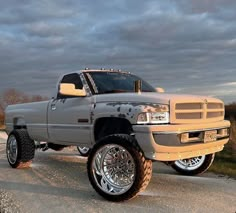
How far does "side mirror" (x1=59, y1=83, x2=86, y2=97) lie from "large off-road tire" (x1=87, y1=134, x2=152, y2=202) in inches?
48.9

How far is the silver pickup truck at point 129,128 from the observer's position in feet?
18.6

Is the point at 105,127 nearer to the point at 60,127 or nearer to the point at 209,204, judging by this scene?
the point at 60,127

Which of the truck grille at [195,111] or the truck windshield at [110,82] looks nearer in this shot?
the truck grille at [195,111]

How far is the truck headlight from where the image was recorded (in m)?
5.72

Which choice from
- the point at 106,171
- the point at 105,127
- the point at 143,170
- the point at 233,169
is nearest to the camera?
the point at 143,170

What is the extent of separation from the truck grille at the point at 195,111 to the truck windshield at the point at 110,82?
158cm

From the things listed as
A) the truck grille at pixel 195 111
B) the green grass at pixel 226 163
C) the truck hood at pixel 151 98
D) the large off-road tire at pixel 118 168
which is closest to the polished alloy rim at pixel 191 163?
the green grass at pixel 226 163

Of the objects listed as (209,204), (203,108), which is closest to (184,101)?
(203,108)

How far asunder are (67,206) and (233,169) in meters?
4.42

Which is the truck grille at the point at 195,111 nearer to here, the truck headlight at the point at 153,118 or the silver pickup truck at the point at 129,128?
the silver pickup truck at the point at 129,128

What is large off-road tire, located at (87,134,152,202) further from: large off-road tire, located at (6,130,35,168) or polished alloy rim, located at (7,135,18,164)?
polished alloy rim, located at (7,135,18,164)

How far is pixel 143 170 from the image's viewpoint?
5629mm

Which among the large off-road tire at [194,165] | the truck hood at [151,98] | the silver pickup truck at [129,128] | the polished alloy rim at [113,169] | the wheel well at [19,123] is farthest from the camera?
the wheel well at [19,123]

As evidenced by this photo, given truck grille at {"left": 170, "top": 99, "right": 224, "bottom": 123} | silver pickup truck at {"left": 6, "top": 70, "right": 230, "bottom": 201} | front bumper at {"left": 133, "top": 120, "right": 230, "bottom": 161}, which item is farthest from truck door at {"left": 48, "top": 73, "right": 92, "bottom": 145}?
truck grille at {"left": 170, "top": 99, "right": 224, "bottom": 123}
